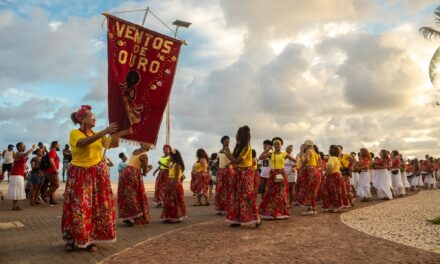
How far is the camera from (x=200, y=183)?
16672 mm

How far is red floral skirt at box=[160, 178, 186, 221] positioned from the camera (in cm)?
1072

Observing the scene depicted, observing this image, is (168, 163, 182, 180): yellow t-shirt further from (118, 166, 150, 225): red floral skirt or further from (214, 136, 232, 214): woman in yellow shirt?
(214, 136, 232, 214): woman in yellow shirt

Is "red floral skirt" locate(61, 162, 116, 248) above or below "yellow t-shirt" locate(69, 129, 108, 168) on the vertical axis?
below

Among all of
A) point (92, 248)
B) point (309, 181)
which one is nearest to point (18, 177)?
point (92, 248)

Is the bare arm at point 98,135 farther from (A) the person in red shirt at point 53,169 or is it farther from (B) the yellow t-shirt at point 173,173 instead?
(A) the person in red shirt at point 53,169

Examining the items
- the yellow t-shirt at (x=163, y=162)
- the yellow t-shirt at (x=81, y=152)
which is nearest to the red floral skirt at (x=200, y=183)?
the yellow t-shirt at (x=163, y=162)

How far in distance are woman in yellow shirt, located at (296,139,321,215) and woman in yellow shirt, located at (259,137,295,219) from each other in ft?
3.79

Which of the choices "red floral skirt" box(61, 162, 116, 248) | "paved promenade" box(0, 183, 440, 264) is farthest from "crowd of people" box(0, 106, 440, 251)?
"paved promenade" box(0, 183, 440, 264)

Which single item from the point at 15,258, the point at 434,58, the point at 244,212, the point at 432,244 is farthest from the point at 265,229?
the point at 434,58

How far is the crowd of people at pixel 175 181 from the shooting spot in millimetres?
6789

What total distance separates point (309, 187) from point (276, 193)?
1.48 metres

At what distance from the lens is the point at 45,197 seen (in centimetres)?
1581

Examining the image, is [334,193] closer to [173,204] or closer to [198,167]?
[173,204]

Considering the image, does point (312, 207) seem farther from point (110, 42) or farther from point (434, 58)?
point (434, 58)
